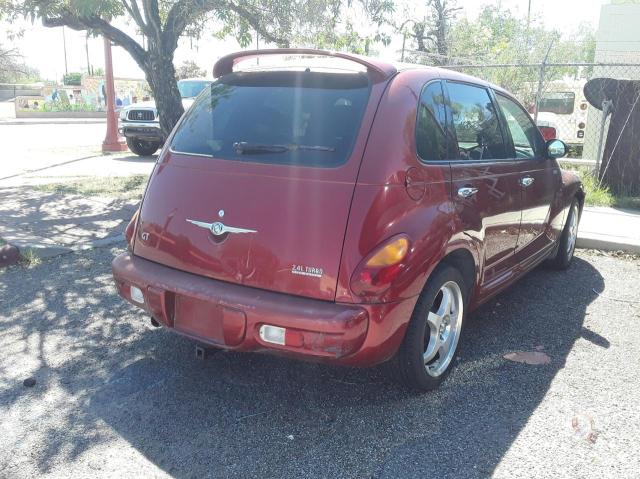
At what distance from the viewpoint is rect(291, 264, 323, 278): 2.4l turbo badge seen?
2.74m

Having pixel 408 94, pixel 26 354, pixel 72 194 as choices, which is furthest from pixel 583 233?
pixel 72 194

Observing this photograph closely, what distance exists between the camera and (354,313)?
8.78ft

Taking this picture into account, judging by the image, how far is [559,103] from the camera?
680 inches

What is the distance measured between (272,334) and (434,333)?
1.04 m

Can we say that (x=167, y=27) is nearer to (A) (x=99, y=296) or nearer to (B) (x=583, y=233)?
(A) (x=99, y=296)

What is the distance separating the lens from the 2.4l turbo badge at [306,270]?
2.74 meters

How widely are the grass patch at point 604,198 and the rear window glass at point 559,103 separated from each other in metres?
8.79

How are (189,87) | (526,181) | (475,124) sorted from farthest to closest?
(189,87) → (526,181) → (475,124)

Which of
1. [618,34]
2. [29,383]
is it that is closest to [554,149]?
[29,383]

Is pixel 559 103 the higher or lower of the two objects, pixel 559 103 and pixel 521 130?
the higher

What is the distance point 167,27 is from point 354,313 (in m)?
7.03

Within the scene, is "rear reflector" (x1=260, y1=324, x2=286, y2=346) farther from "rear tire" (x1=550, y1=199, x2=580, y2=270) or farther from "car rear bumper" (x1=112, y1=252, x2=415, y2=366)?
"rear tire" (x1=550, y1=199, x2=580, y2=270)

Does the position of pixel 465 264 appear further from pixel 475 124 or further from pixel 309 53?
pixel 309 53

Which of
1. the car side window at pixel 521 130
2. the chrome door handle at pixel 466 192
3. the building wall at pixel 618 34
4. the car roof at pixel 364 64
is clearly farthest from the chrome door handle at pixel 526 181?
the building wall at pixel 618 34
